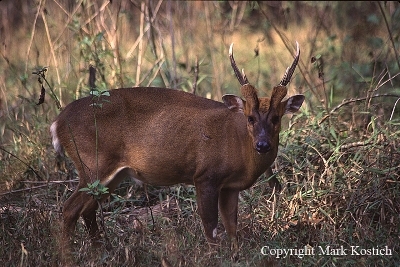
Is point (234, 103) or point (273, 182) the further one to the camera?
point (273, 182)

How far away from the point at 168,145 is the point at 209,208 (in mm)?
573

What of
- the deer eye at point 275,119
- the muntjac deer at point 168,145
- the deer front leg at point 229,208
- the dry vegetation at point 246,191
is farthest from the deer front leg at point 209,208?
the deer eye at point 275,119

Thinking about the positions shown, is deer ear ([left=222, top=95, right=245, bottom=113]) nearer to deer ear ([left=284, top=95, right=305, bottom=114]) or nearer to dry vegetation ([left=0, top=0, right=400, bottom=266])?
deer ear ([left=284, top=95, right=305, bottom=114])

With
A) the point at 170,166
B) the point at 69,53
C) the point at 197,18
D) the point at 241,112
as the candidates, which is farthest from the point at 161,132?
the point at 197,18

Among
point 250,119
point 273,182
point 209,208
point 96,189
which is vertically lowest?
point 273,182

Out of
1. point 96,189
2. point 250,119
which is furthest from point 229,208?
point 96,189

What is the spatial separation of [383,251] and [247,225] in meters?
1.18

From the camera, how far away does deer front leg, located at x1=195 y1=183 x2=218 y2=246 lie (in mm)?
5656

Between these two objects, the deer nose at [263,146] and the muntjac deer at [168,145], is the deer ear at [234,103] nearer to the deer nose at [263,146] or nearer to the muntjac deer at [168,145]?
the muntjac deer at [168,145]

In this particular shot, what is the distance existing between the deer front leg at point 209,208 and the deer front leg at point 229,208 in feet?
0.82

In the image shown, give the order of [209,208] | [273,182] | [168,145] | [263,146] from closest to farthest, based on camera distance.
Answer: [263,146]
[209,208]
[168,145]
[273,182]

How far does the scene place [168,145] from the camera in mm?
5848

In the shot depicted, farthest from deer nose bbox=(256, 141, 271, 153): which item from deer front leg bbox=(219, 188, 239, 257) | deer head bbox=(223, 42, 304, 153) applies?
deer front leg bbox=(219, 188, 239, 257)

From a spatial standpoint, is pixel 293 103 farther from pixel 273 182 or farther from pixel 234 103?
pixel 273 182
